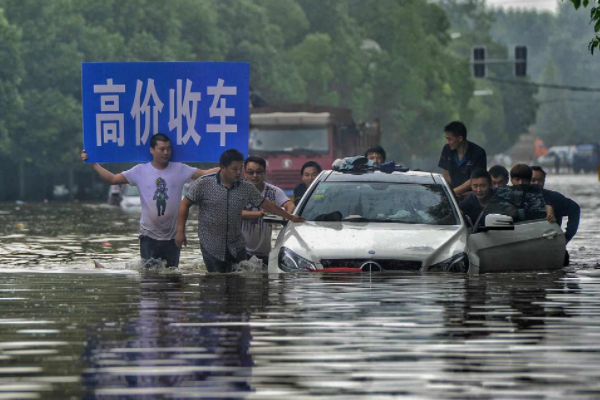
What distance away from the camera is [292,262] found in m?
14.5

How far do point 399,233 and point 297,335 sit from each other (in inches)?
→ 158

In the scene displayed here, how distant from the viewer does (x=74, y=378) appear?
8750mm

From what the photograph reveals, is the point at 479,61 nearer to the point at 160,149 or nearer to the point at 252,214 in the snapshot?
the point at 160,149

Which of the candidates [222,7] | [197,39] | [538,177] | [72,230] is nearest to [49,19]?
[197,39]

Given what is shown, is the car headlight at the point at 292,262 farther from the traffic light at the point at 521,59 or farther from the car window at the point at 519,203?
the traffic light at the point at 521,59

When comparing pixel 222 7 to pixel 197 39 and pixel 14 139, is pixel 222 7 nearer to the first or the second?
pixel 197 39

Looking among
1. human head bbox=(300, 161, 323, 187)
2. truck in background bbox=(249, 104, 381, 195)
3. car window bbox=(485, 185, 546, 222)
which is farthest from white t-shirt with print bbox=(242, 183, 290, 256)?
truck in background bbox=(249, 104, 381, 195)

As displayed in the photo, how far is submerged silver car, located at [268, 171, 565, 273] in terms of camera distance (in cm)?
1431

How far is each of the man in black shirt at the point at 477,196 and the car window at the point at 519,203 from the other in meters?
0.56

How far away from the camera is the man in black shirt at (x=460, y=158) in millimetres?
18297

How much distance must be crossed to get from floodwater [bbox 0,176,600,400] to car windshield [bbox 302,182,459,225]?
779 mm

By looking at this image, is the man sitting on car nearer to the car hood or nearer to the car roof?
the car roof

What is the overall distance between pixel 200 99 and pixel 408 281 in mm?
4356

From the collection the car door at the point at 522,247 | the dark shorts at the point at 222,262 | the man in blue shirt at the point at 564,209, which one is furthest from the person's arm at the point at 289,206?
the man in blue shirt at the point at 564,209
